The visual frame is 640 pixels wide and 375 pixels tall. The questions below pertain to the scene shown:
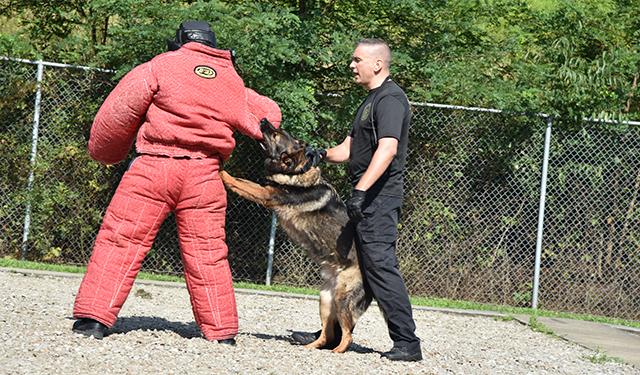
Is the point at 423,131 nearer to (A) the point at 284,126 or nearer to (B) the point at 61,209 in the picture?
(A) the point at 284,126

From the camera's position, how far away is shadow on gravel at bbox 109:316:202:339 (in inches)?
275

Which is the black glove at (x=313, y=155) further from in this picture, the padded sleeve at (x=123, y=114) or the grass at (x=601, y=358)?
the grass at (x=601, y=358)

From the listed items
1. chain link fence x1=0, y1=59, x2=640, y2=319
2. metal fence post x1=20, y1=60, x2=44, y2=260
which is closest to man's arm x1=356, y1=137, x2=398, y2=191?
chain link fence x1=0, y1=59, x2=640, y2=319

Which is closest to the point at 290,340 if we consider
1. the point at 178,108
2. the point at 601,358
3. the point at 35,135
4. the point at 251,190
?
the point at 251,190

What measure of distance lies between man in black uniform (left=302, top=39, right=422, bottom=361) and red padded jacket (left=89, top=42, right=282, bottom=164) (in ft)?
2.83

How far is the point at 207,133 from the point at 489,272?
626 centimetres

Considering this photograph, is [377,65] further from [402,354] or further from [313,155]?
[402,354]

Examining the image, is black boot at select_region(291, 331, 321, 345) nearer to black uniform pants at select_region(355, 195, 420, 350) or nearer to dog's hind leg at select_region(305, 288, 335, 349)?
dog's hind leg at select_region(305, 288, 335, 349)

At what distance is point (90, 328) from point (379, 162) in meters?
2.18

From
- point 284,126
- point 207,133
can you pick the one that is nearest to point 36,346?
point 207,133

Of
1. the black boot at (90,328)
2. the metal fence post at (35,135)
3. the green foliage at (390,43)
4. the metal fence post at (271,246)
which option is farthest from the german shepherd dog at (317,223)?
the metal fence post at (35,135)

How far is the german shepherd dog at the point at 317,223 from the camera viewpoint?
22.4ft

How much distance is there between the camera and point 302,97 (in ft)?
35.9

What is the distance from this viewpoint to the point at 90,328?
6375 mm
